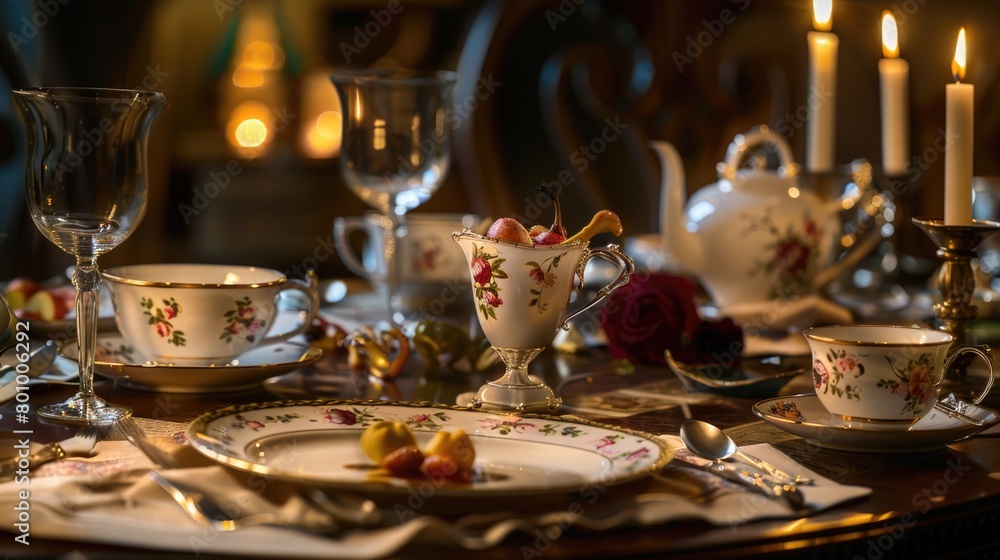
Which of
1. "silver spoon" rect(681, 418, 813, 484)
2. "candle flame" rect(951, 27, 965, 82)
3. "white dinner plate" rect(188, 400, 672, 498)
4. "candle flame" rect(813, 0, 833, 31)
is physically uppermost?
"candle flame" rect(813, 0, 833, 31)

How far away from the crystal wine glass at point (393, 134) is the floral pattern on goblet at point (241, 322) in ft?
0.99

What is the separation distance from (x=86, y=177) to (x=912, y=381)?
61 cm

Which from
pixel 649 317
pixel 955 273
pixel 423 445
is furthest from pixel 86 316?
pixel 955 273

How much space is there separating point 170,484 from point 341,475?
10 cm

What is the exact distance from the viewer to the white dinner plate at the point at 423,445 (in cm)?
63

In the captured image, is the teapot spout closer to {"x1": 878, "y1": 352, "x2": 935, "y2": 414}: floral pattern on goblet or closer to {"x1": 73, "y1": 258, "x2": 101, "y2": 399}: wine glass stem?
{"x1": 878, "y1": 352, "x2": 935, "y2": 414}: floral pattern on goblet

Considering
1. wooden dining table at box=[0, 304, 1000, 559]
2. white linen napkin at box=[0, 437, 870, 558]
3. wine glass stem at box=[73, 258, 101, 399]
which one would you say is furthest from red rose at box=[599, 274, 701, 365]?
wine glass stem at box=[73, 258, 101, 399]

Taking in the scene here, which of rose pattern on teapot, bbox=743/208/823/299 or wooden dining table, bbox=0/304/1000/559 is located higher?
rose pattern on teapot, bbox=743/208/823/299

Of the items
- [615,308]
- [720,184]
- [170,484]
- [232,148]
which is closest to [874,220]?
[720,184]

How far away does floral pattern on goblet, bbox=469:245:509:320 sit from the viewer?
908mm

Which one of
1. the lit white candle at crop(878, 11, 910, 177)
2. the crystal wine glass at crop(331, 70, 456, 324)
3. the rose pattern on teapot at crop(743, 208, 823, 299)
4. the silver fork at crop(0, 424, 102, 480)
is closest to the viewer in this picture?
the silver fork at crop(0, 424, 102, 480)

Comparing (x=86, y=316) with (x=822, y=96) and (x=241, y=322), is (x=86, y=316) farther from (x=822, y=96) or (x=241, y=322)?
(x=822, y=96)

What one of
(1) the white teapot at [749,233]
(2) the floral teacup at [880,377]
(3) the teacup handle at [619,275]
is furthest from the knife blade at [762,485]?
(1) the white teapot at [749,233]

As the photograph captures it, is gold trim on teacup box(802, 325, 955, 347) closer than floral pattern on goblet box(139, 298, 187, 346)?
Yes
